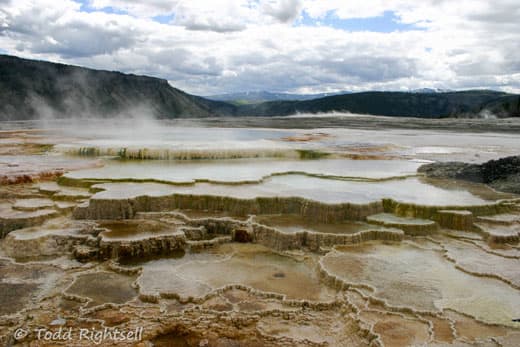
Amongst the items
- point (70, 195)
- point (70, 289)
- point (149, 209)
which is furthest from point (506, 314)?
point (70, 195)

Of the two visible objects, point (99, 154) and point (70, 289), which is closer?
point (70, 289)

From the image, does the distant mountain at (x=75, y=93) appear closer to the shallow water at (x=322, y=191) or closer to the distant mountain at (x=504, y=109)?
the distant mountain at (x=504, y=109)

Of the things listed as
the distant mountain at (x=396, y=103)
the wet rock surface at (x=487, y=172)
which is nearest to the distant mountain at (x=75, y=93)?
the distant mountain at (x=396, y=103)

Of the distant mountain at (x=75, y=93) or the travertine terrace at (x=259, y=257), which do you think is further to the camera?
the distant mountain at (x=75, y=93)

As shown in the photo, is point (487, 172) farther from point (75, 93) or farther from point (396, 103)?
point (396, 103)

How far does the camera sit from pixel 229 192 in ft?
30.7

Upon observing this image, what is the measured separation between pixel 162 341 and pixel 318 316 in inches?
70.0

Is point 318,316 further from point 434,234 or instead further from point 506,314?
point 434,234

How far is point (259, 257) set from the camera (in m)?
7.20

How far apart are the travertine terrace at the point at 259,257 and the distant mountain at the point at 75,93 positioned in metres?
56.6

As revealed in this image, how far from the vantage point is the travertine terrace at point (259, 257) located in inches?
199

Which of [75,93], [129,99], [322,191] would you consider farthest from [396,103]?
[322,191]

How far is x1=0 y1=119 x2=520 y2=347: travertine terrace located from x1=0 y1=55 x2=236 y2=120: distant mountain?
5664cm

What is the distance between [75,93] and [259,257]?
6944cm
